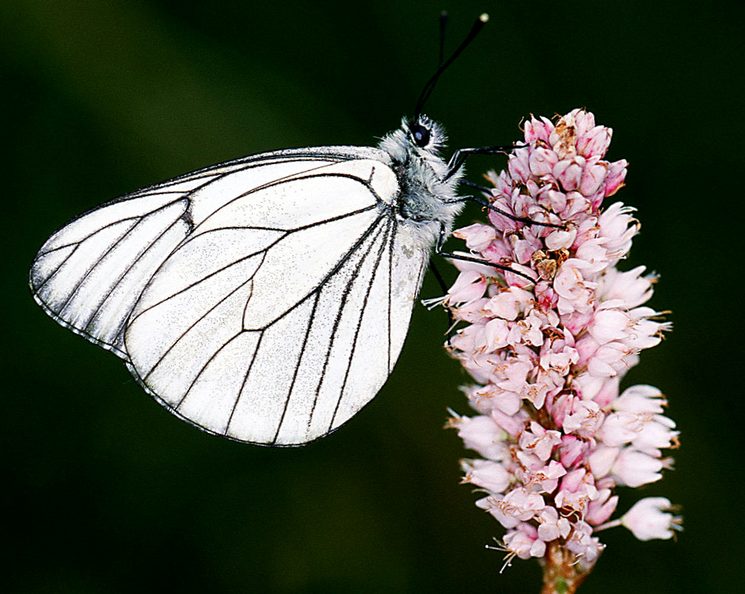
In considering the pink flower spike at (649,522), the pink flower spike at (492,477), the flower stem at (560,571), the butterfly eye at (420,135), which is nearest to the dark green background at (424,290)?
the pink flower spike at (649,522)

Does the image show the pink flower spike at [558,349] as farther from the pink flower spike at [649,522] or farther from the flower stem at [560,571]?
the pink flower spike at [649,522]

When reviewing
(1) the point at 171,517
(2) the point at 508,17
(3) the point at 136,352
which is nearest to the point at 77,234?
(3) the point at 136,352

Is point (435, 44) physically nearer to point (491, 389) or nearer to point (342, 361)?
point (342, 361)

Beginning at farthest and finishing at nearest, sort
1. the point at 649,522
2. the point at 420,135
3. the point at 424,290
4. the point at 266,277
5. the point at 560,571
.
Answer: the point at 424,290 < the point at 266,277 < the point at 420,135 < the point at 649,522 < the point at 560,571

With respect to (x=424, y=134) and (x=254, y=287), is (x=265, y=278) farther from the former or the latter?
(x=424, y=134)

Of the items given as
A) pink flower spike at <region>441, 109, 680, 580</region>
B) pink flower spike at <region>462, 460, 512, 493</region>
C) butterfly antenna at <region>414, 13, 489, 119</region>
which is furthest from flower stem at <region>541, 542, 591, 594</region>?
butterfly antenna at <region>414, 13, 489, 119</region>

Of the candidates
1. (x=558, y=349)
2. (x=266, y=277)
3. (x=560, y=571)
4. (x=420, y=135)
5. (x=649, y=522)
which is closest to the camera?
(x=558, y=349)

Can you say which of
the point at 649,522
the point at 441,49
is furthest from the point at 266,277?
the point at 649,522

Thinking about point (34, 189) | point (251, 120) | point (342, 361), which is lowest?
point (342, 361)
